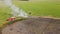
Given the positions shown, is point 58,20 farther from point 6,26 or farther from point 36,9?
point 6,26

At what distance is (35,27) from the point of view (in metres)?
1.34

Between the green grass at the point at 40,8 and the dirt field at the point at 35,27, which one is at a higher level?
the green grass at the point at 40,8

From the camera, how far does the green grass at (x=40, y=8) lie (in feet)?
4.85

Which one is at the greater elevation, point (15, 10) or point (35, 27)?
point (15, 10)

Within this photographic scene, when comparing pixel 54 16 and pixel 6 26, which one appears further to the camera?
pixel 54 16

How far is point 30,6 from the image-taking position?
1.51m

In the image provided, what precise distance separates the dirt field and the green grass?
0.07 meters

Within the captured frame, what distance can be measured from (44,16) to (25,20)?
0.23 m

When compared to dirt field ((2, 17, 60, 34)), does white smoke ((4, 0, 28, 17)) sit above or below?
above

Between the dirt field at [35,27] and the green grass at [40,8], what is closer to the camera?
the dirt field at [35,27]

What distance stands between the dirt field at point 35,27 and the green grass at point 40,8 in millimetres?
72

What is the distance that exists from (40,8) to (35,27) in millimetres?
273

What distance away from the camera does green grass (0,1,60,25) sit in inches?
58.2

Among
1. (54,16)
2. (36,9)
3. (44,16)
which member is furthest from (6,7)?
(54,16)
